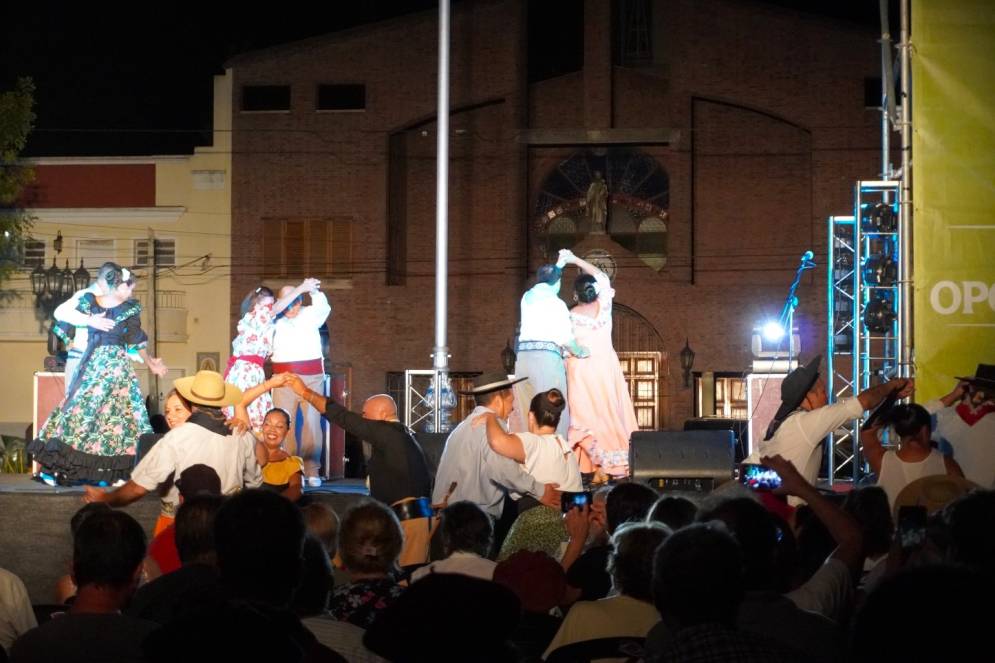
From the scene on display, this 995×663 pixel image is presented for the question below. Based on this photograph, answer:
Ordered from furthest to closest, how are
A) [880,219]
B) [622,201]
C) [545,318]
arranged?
[622,201]
[545,318]
[880,219]

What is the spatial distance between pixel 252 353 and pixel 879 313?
5474 mm

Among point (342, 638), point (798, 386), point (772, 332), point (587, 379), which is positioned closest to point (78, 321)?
point (587, 379)

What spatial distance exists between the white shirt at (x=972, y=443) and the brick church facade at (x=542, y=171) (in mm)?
19097

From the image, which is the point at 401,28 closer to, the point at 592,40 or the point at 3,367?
the point at 592,40

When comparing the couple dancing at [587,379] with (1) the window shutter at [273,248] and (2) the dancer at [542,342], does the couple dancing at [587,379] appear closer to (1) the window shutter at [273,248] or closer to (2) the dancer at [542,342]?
(2) the dancer at [542,342]

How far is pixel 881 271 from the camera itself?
1170 cm

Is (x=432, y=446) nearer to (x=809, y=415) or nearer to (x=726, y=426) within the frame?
(x=809, y=415)

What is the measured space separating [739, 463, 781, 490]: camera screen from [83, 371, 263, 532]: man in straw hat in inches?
104

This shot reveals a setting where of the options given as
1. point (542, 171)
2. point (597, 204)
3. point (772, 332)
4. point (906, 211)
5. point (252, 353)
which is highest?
point (542, 171)

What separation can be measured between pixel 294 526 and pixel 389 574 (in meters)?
1.65

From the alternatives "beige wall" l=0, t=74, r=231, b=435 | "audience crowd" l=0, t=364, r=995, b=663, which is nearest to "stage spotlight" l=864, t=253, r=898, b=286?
"audience crowd" l=0, t=364, r=995, b=663

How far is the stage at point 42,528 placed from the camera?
10.9 meters

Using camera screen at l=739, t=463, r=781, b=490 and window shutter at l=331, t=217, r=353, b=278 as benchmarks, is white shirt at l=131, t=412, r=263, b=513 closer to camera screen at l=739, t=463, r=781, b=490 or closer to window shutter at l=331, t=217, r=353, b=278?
camera screen at l=739, t=463, r=781, b=490

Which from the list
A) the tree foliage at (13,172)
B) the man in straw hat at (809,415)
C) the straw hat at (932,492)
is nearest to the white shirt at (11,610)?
the straw hat at (932,492)
